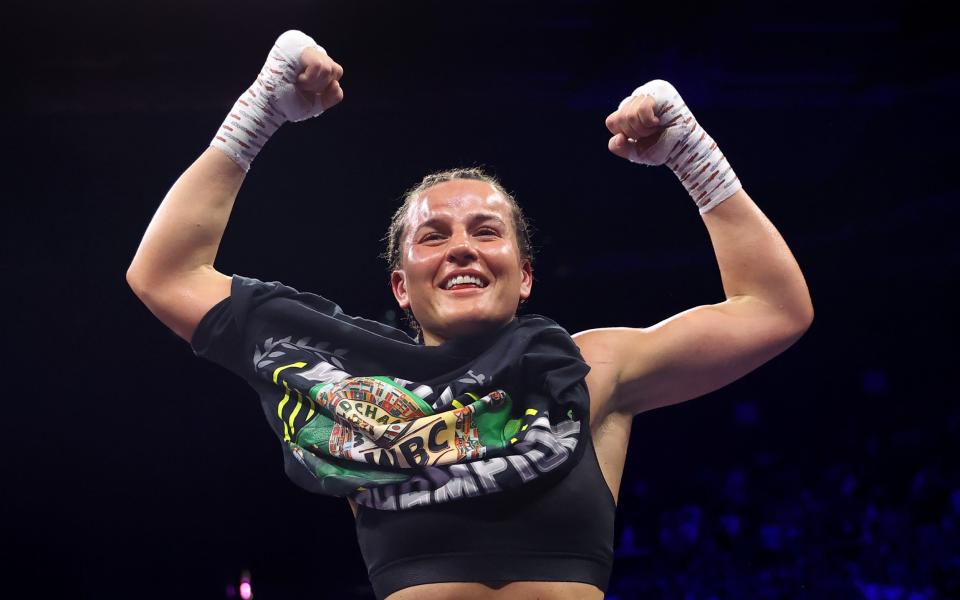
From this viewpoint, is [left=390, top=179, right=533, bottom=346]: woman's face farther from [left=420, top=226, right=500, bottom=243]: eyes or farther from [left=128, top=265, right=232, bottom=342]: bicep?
[left=128, top=265, right=232, bottom=342]: bicep

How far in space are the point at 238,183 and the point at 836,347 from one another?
1867mm

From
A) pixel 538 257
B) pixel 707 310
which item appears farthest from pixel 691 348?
pixel 538 257

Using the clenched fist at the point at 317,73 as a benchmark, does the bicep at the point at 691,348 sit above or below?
below

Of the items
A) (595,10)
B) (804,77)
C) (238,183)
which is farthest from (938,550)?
(238,183)

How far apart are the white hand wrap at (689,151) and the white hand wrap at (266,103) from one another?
47 cm

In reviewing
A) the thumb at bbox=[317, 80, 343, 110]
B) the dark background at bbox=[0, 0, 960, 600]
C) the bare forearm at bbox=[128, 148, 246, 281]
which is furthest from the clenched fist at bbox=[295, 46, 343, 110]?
the dark background at bbox=[0, 0, 960, 600]

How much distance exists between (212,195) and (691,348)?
27.6 inches

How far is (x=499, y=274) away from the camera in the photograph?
1.37 meters

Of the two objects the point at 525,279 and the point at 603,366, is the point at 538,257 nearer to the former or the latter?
the point at 525,279

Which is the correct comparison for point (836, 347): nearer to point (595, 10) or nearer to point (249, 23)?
point (595, 10)

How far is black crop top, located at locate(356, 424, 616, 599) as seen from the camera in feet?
3.80

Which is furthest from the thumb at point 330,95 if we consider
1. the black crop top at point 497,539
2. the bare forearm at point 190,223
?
the black crop top at point 497,539

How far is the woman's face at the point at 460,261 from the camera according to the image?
4.44 feet

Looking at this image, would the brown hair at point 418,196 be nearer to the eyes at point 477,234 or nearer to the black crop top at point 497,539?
the eyes at point 477,234
